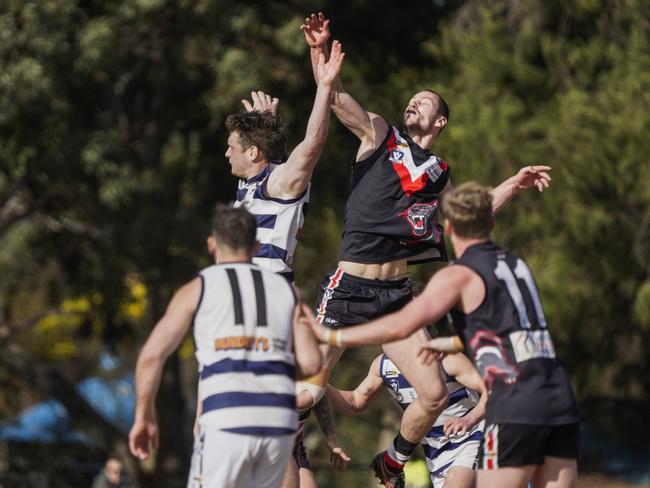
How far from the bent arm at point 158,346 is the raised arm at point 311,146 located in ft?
5.44

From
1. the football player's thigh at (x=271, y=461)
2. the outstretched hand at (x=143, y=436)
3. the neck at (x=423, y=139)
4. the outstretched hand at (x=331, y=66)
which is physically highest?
the outstretched hand at (x=331, y=66)

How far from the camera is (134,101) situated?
68.6 feet

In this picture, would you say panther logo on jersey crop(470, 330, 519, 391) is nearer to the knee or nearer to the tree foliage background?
the knee

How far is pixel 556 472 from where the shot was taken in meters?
5.73

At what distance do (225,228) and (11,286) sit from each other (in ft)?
61.5

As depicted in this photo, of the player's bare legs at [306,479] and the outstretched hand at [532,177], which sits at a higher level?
the outstretched hand at [532,177]

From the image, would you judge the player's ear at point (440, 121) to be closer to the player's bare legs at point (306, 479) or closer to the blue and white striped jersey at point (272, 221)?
the blue and white striped jersey at point (272, 221)

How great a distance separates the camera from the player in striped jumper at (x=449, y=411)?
310 inches

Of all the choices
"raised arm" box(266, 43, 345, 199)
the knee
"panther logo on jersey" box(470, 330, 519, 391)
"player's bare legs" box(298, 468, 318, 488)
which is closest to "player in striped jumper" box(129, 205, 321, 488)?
"panther logo on jersey" box(470, 330, 519, 391)

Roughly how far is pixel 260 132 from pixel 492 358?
2453mm

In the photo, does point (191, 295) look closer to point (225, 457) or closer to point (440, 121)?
point (225, 457)

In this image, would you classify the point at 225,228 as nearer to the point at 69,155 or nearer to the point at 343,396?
the point at 343,396

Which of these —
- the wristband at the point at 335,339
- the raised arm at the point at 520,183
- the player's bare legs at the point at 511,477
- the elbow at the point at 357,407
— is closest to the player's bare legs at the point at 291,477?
the elbow at the point at 357,407

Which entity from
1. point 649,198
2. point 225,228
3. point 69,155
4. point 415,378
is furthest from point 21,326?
point 225,228
